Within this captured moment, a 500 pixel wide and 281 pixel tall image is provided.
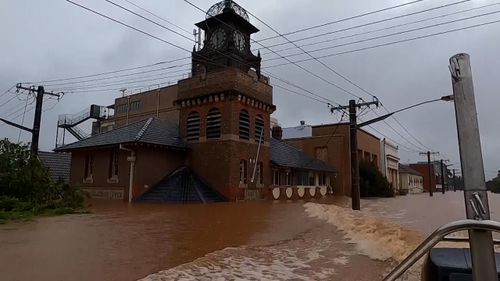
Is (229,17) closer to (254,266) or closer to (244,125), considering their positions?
(244,125)

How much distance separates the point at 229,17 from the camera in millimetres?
30703

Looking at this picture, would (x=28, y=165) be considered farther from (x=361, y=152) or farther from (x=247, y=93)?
(x=361, y=152)

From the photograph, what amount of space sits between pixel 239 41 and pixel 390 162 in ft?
139

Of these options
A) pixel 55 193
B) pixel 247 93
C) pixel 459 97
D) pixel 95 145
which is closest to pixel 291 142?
pixel 247 93

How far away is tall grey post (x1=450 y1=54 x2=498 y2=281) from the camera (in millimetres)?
2021

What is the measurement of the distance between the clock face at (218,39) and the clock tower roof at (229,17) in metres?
0.67

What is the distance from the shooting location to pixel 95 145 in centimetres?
2675

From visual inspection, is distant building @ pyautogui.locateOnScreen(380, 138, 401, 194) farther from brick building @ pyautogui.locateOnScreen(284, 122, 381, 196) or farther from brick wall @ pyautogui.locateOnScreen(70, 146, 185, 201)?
brick wall @ pyautogui.locateOnScreen(70, 146, 185, 201)

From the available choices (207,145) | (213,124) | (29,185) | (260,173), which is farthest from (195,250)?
(260,173)

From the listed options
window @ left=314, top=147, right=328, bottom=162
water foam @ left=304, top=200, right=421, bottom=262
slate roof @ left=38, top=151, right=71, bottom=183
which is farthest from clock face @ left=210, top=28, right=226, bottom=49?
window @ left=314, top=147, right=328, bottom=162

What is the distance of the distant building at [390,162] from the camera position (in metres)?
59.8

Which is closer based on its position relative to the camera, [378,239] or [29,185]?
[378,239]

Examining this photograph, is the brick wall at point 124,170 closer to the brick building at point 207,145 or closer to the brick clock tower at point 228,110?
the brick building at point 207,145

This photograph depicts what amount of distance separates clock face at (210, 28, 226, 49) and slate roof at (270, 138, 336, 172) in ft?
32.3
